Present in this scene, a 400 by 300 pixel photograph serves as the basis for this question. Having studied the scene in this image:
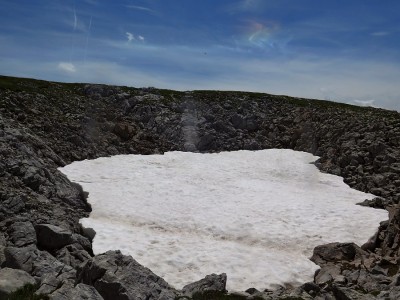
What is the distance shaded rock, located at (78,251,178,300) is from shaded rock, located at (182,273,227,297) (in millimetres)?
2096

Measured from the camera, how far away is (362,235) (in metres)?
26.5

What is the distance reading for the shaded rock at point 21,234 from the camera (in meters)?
18.6

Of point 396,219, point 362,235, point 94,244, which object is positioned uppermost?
point 396,219

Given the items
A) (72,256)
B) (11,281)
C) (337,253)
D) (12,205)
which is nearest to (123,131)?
(12,205)

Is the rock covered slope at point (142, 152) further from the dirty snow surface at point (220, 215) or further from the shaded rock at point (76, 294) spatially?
the dirty snow surface at point (220, 215)

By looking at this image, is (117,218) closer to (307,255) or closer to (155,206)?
(155,206)

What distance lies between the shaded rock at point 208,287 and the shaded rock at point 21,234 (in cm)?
765

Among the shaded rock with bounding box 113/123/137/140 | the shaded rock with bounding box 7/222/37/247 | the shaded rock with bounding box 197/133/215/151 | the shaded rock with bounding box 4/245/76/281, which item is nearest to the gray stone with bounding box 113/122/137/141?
the shaded rock with bounding box 113/123/137/140

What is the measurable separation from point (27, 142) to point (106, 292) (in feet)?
77.1

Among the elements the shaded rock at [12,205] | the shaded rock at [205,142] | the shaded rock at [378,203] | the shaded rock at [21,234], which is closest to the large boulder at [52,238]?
the shaded rock at [21,234]

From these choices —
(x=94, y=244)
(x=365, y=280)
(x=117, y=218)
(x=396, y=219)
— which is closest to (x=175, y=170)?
(x=117, y=218)

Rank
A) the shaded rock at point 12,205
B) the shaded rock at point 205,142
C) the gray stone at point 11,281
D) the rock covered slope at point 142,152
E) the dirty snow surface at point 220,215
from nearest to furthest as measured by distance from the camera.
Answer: the gray stone at point 11,281, the rock covered slope at point 142,152, the shaded rock at point 12,205, the dirty snow surface at point 220,215, the shaded rock at point 205,142

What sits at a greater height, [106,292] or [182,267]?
[106,292]

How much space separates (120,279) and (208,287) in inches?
197
